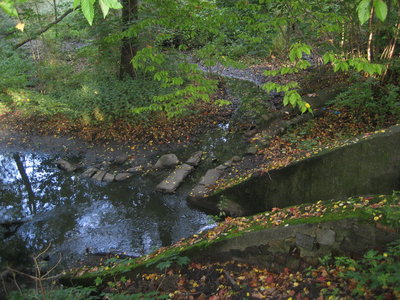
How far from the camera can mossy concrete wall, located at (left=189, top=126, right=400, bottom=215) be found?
4594 millimetres

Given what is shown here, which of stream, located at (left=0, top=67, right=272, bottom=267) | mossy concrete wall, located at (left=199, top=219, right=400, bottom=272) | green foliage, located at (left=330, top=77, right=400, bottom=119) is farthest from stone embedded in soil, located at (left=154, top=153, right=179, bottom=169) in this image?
green foliage, located at (left=330, top=77, right=400, bottom=119)

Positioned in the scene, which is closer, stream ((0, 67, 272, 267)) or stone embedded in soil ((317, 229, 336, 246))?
stone embedded in soil ((317, 229, 336, 246))

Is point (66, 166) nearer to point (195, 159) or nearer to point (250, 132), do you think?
point (195, 159)

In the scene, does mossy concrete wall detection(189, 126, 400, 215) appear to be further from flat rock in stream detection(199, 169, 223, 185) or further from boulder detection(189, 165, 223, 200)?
flat rock in stream detection(199, 169, 223, 185)

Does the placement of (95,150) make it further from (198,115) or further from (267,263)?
(267,263)

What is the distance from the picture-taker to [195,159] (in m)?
8.17

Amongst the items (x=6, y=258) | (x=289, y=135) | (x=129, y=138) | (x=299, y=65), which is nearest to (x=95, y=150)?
(x=129, y=138)

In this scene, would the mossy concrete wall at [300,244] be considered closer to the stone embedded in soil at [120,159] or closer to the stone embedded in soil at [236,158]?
the stone embedded in soil at [236,158]

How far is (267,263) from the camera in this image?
3.75 m

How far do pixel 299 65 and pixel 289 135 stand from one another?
3.78 m

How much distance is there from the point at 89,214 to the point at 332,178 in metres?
5.02

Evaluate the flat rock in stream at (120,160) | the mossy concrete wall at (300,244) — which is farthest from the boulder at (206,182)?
the flat rock in stream at (120,160)

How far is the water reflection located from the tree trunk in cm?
423

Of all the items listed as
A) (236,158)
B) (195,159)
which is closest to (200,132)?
(195,159)
